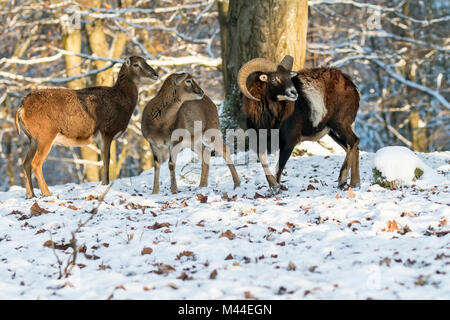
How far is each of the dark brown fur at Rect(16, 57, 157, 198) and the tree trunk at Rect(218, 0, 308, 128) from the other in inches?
70.6

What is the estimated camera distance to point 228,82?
37.5 ft

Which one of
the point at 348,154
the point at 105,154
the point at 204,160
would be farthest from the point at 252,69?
the point at 105,154

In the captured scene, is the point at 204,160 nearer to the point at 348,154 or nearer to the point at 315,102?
the point at 315,102

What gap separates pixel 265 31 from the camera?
10664mm

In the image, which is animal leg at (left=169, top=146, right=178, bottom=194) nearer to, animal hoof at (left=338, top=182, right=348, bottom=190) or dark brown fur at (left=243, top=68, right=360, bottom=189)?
dark brown fur at (left=243, top=68, right=360, bottom=189)

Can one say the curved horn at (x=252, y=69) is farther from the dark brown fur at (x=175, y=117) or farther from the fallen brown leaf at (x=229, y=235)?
the fallen brown leaf at (x=229, y=235)

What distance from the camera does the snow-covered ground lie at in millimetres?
4480

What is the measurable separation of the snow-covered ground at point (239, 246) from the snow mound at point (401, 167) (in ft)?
0.86

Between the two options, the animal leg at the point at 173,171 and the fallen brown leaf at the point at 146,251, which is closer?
the fallen brown leaf at the point at 146,251

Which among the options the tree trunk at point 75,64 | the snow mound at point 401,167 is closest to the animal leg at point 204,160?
the snow mound at point 401,167

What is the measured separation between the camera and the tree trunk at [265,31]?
10648 millimetres

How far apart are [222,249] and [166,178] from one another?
5583mm

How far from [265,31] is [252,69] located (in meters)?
2.40

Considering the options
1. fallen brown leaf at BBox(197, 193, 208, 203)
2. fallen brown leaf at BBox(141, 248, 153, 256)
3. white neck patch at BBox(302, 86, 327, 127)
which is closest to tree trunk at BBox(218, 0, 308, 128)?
white neck patch at BBox(302, 86, 327, 127)
